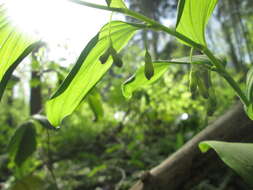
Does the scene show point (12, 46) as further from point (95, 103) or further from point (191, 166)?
point (191, 166)

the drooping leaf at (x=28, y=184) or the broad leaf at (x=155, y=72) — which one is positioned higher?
the broad leaf at (x=155, y=72)

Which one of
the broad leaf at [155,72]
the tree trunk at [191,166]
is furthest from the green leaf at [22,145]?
the broad leaf at [155,72]

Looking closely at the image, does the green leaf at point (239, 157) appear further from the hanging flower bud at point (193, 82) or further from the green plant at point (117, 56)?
the hanging flower bud at point (193, 82)

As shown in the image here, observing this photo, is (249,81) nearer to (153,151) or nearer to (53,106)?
(53,106)

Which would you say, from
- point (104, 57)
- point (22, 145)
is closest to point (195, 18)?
point (104, 57)

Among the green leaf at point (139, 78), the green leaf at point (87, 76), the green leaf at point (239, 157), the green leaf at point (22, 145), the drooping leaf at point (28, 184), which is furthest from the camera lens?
the drooping leaf at point (28, 184)

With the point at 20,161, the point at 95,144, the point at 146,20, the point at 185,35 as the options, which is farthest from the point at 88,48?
the point at 95,144

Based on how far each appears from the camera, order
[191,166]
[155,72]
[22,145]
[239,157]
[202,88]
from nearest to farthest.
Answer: [239,157], [202,88], [155,72], [191,166], [22,145]

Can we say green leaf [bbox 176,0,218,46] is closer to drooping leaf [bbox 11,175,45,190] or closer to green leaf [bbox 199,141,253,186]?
green leaf [bbox 199,141,253,186]
